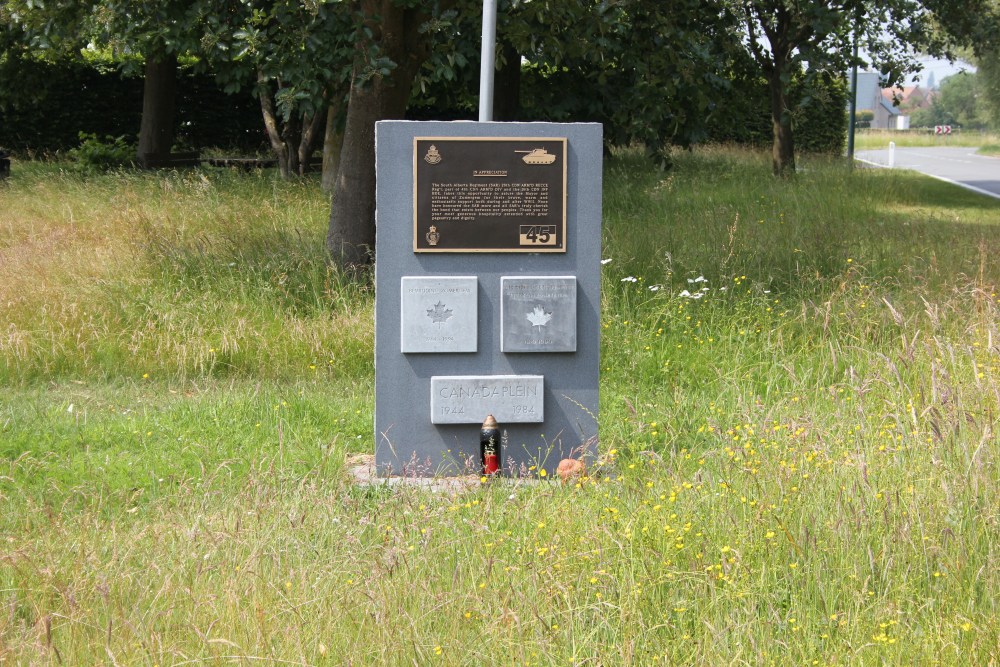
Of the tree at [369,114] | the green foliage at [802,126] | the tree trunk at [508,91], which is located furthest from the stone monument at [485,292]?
the green foliage at [802,126]

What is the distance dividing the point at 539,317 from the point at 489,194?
70 cm

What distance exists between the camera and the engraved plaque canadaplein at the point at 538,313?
20.1ft

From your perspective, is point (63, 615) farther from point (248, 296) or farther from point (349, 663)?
point (248, 296)

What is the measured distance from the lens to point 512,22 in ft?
34.5

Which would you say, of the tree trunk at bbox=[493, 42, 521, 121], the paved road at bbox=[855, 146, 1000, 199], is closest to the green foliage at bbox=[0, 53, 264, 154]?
the tree trunk at bbox=[493, 42, 521, 121]

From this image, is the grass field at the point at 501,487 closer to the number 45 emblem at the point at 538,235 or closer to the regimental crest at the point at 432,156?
the number 45 emblem at the point at 538,235

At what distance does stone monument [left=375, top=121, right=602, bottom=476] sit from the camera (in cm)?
605

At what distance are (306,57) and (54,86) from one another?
66.3 ft

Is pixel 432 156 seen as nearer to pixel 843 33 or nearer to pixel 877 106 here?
pixel 843 33

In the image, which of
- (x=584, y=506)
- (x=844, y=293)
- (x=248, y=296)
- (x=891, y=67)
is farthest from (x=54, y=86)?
(x=584, y=506)

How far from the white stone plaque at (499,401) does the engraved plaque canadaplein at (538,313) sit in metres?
0.18

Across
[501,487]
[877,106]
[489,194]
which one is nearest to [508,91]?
[489,194]

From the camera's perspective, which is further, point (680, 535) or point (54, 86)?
point (54, 86)

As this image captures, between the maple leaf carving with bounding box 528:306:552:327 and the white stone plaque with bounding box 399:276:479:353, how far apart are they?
0.30 m
